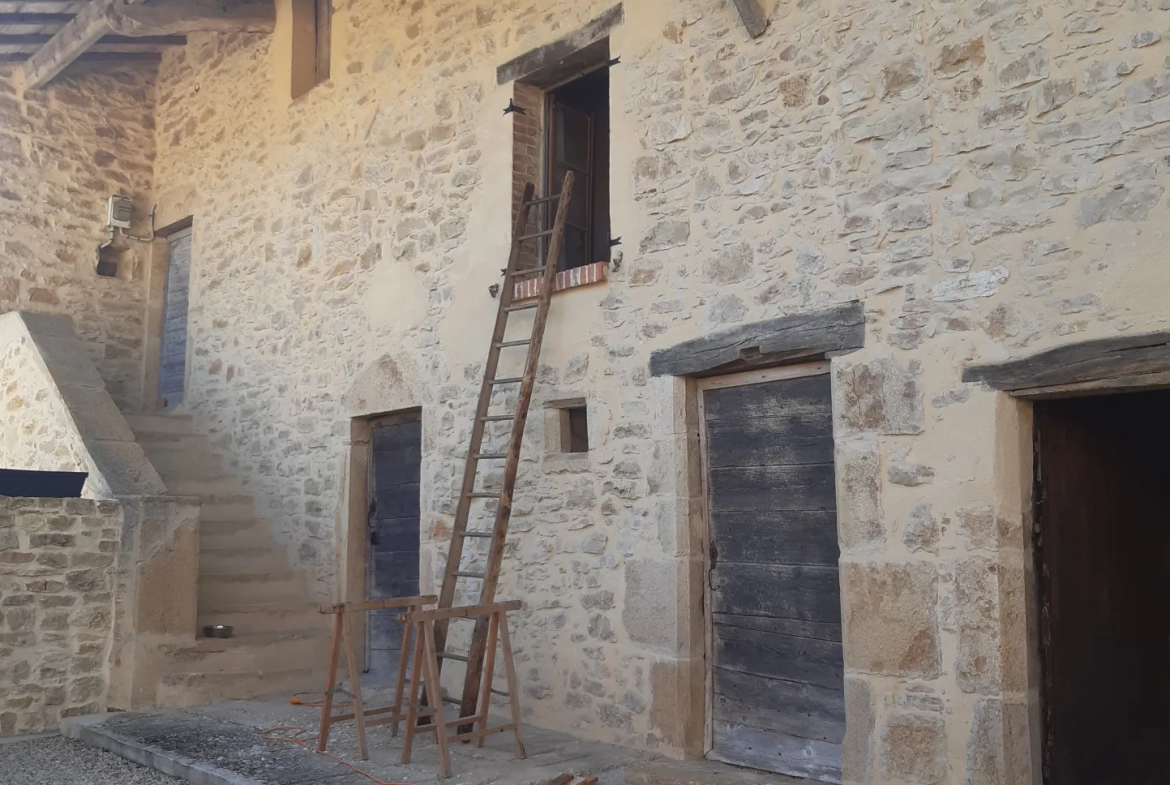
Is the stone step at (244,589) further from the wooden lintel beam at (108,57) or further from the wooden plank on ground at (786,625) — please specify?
the wooden lintel beam at (108,57)

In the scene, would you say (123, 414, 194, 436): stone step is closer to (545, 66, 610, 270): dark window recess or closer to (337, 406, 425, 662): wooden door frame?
(337, 406, 425, 662): wooden door frame

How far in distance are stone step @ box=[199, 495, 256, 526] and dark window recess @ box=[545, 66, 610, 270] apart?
301 cm

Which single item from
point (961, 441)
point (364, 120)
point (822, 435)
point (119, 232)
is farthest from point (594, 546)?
point (119, 232)

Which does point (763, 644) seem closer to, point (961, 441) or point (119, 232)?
point (961, 441)

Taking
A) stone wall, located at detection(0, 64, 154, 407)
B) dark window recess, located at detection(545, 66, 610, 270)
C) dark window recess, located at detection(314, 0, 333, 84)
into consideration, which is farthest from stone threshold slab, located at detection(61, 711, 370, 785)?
dark window recess, located at detection(314, 0, 333, 84)

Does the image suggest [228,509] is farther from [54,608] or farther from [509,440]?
[509,440]

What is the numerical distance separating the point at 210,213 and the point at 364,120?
7.33 ft

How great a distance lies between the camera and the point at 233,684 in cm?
596

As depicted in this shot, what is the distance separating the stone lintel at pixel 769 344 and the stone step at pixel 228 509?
3.70 meters

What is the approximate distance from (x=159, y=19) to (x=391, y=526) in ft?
13.4

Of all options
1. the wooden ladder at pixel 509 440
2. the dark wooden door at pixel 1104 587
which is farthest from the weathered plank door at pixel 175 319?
the dark wooden door at pixel 1104 587

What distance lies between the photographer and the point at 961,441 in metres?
3.71

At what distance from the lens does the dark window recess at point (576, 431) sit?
5359 mm

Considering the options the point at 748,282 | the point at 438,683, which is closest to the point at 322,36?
the point at 748,282
